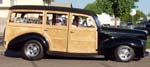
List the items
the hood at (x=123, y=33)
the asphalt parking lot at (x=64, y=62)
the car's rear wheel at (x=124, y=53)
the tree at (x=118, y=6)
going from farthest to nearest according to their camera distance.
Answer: the tree at (x=118, y=6) < the hood at (x=123, y=33) < the car's rear wheel at (x=124, y=53) < the asphalt parking lot at (x=64, y=62)

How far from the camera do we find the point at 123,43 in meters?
14.8

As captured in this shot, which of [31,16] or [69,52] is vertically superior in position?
[31,16]

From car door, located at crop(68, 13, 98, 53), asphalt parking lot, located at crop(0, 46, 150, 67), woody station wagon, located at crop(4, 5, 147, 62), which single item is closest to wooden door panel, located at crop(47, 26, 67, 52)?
woody station wagon, located at crop(4, 5, 147, 62)

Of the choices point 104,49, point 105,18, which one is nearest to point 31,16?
point 104,49

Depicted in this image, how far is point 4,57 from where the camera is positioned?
1562cm

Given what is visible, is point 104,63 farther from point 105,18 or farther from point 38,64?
point 105,18

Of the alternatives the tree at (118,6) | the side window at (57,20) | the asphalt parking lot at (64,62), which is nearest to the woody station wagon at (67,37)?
the side window at (57,20)

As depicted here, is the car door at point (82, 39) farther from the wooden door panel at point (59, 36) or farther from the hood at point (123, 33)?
the hood at point (123, 33)

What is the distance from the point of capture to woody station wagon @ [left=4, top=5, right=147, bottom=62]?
48.7ft

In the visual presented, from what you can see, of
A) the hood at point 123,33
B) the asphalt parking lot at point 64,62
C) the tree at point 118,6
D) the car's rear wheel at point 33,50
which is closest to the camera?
the asphalt parking lot at point 64,62

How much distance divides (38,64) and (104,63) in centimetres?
211

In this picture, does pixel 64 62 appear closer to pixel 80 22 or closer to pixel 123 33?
pixel 80 22

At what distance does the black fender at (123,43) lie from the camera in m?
14.8

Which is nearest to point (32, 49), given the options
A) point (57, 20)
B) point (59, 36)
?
point (59, 36)
